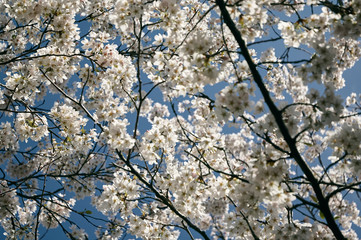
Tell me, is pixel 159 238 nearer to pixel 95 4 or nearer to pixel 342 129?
pixel 342 129

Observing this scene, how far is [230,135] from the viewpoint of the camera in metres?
10.8

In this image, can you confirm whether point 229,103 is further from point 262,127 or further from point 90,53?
point 90,53

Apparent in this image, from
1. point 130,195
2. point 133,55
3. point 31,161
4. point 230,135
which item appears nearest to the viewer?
point 130,195

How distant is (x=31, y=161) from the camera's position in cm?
724

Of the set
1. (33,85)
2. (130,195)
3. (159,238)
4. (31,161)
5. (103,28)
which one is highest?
(103,28)

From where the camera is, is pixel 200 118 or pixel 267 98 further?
pixel 200 118

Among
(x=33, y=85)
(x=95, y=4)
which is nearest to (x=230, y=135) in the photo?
(x=95, y=4)

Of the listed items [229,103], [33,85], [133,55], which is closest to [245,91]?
[229,103]

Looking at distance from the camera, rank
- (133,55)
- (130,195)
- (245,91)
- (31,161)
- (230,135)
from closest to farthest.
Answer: (245,91), (130,195), (133,55), (31,161), (230,135)

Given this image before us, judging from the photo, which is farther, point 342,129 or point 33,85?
point 33,85

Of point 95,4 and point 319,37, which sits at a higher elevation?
point 95,4

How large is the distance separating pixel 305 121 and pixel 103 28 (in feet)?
21.8

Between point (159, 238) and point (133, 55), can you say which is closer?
point (159, 238)

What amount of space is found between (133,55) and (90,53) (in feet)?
7.04
